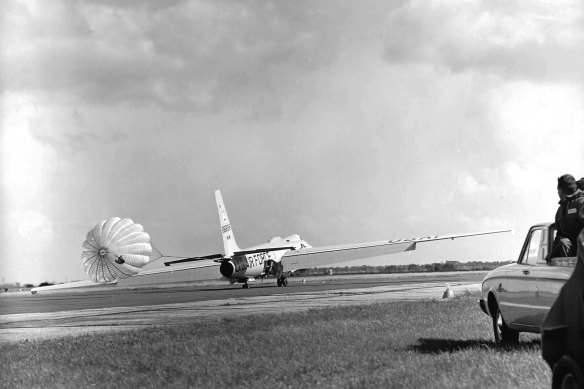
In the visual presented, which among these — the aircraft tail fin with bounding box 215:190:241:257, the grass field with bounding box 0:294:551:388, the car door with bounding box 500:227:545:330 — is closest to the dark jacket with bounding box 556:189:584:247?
the car door with bounding box 500:227:545:330

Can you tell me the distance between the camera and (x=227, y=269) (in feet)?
153

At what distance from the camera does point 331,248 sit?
170 ft

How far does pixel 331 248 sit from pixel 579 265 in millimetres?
46603

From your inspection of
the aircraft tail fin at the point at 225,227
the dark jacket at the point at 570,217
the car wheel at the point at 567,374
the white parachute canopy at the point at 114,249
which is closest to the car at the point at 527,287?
the dark jacket at the point at 570,217

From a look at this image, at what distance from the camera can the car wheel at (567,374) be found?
4.92 m

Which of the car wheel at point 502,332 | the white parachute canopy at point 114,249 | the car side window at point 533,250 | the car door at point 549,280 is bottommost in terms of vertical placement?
the car wheel at point 502,332

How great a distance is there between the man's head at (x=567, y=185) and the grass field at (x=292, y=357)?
1.95m

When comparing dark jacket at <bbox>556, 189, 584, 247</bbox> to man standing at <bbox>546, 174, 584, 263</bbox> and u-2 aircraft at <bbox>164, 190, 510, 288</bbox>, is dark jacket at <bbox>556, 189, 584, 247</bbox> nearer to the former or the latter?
man standing at <bbox>546, 174, 584, 263</bbox>

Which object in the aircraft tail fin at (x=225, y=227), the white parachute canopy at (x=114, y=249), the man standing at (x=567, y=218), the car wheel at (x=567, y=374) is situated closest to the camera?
the car wheel at (x=567, y=374)

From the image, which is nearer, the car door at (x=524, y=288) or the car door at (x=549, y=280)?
the car door at (x=549, y=280)

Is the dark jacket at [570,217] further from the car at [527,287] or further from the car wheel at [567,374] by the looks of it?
the car wheel at [567,374]

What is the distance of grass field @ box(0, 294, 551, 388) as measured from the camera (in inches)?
314

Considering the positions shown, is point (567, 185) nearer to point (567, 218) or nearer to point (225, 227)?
point (567, 218)

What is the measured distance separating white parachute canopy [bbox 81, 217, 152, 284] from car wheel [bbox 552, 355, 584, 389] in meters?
35.8
